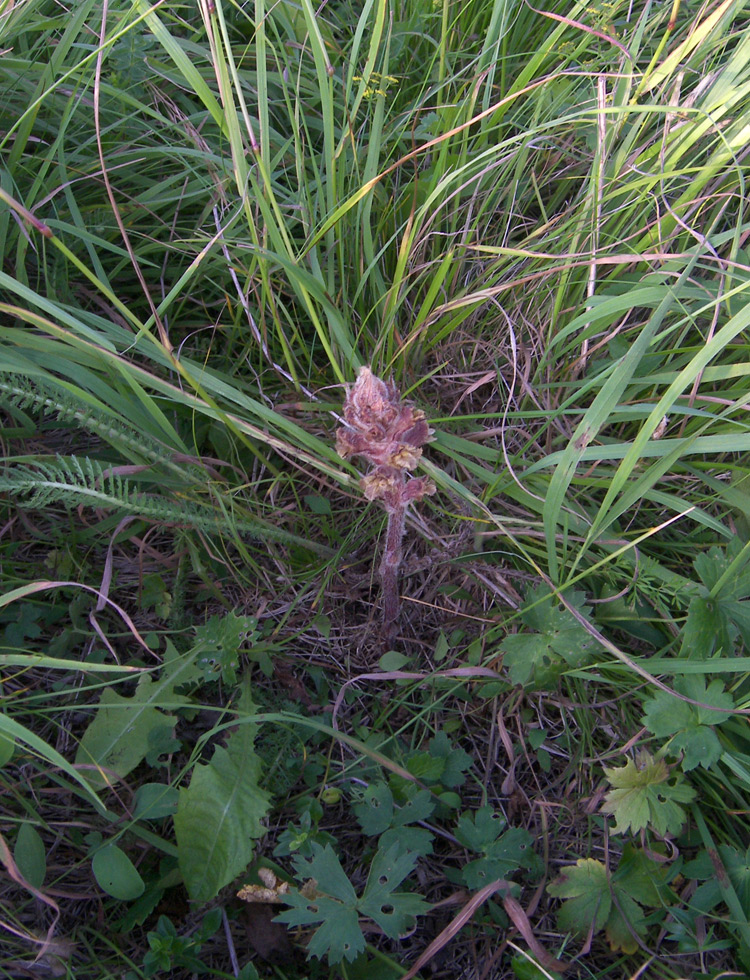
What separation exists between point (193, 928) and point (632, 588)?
1.34 m

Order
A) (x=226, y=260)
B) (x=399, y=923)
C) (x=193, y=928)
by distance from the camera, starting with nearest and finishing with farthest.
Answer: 1. (x=399, y=923)
2. (x=193, y=928)
3. (x=226, y=260)

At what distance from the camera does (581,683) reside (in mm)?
1691

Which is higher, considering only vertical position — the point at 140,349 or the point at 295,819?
the point at 140,349

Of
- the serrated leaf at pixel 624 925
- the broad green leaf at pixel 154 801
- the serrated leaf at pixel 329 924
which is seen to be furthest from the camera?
the broad green leaf at pixel 154 801

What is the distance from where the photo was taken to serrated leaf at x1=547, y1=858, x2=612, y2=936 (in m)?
1.48

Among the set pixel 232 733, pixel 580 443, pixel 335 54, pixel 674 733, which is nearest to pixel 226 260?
pixel 335 54

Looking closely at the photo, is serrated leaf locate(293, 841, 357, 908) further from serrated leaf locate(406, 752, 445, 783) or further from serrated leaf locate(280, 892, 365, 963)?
serrated leaf locate(406, 752, 445, 783)

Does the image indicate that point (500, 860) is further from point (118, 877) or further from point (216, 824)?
point (118, 877)

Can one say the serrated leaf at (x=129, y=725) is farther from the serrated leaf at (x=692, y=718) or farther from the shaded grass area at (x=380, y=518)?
the serrated leaf at (x=692, y=718)

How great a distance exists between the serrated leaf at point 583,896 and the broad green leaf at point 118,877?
3.04ft

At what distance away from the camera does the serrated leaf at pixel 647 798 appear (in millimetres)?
1437

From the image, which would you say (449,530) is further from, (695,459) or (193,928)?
(193,928)

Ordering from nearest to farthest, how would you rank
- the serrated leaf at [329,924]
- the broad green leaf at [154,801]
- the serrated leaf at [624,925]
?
the serrated leaf at [329,924]
the serrated leaf at [624,925]
the broad green leaf at [154,801]

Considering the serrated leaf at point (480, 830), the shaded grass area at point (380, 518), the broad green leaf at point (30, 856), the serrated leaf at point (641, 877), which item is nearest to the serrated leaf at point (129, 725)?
the shaded grass area at point (380, 518)
